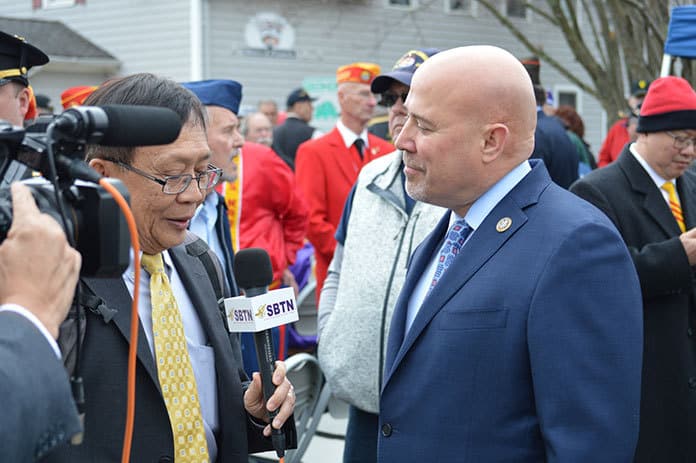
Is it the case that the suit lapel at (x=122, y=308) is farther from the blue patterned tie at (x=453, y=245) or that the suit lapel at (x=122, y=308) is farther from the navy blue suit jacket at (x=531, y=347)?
the blue patterned tie at (x=453, y=245)

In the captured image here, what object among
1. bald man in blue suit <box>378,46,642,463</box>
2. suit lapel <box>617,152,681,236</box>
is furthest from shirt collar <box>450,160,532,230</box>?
suit lapel <box>617,152,681,236</box>

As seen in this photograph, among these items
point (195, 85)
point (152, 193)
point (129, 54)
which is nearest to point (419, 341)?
point (152, 193)

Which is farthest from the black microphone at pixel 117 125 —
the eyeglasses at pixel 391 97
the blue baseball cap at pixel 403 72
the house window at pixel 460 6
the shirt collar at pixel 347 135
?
the house window at pixel 460 6

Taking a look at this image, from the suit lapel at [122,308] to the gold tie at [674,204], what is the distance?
2.97 meters

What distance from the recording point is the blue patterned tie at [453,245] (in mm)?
2758

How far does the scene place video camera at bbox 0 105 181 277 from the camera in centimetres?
167

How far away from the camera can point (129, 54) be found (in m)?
19.6

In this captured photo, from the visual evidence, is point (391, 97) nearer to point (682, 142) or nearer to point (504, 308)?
point (682, 142)

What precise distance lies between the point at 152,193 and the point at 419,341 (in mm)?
867

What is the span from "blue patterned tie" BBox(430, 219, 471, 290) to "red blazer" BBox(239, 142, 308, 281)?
→ 10.2 ft

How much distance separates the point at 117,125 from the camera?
1.78 meters

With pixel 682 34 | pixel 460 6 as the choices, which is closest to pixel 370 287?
pixel 682 34

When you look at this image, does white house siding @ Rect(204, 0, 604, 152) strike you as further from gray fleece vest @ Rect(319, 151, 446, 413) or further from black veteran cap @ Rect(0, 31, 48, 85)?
black veteran cap @ Rect(0, 31, 48, 85)

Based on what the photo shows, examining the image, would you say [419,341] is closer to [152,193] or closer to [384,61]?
[152,193]
